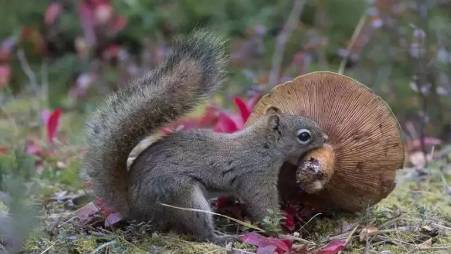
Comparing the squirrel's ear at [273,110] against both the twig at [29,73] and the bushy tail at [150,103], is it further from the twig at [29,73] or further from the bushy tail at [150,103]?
the twig at [29,73]

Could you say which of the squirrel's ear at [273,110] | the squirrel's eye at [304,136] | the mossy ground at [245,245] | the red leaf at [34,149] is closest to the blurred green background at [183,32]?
the red leaf at [34,149]

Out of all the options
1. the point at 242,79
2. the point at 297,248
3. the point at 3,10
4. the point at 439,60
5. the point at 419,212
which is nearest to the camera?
the point at 297,248

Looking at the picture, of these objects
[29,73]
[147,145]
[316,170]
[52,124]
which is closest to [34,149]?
[52,124]

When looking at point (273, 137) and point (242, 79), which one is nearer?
point (273, 137)

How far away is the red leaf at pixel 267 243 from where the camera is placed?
8.54 feet

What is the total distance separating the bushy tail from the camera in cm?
273

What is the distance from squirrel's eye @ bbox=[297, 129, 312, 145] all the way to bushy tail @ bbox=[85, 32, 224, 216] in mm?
352

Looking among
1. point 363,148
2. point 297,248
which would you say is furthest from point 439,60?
point 297,248

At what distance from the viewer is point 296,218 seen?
3.03 metres

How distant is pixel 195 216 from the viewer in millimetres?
2709

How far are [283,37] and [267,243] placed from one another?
3981 millimetres

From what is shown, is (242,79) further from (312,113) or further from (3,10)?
(312,113)

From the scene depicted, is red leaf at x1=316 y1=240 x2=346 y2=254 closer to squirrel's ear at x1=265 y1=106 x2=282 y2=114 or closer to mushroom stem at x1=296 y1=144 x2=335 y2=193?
mushroom stem at x1=296 y1=144 x2=335 y2=193

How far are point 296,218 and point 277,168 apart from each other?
247 millimetres
